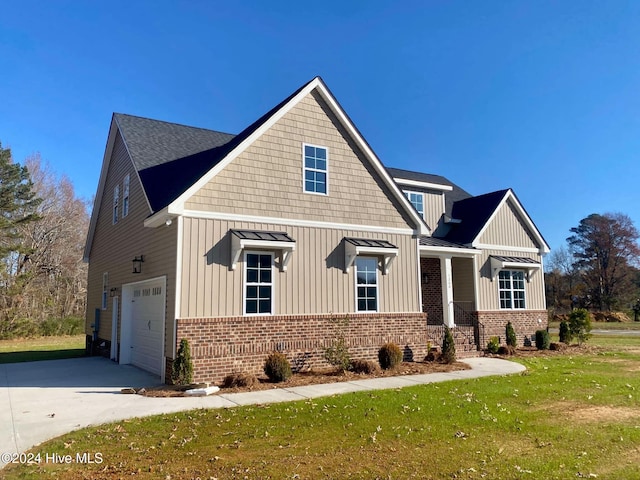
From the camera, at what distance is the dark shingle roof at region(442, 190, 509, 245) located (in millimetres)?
18891

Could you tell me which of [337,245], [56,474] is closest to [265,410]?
[56,474]

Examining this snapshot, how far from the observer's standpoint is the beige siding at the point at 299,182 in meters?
12.0

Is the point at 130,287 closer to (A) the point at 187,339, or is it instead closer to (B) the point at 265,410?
(A) the point at 187,339

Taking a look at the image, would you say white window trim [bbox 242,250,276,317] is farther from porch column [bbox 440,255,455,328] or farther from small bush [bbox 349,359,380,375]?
porch column [bbox 440,255,455,328]

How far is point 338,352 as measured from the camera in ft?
39.7

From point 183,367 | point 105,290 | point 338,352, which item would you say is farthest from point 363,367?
point 105,290

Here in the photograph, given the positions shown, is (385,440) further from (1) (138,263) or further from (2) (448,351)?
(1) (138,263)

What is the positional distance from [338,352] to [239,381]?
9.21 feet

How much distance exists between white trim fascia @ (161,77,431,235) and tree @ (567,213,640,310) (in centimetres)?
4530

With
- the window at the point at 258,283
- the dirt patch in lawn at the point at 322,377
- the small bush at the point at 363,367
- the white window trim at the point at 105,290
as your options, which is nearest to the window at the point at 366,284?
the small bush at the point at 363,367

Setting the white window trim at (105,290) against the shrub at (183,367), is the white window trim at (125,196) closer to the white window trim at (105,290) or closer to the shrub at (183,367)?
the white window trim at (105,290)

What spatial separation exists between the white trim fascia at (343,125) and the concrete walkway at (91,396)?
4385mm

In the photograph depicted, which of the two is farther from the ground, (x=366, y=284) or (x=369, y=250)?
(x=369, y=250)

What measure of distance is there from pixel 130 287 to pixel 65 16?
26.8 feet
